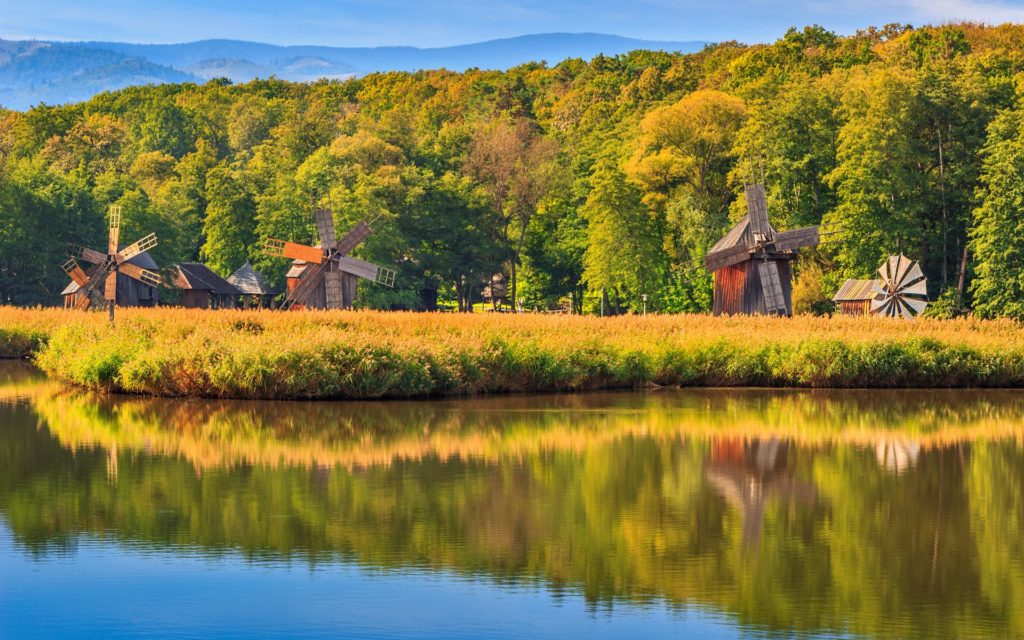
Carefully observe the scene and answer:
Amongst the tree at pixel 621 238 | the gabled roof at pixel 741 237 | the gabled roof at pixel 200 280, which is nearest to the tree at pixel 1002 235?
the gabled roof at pixel 741 237

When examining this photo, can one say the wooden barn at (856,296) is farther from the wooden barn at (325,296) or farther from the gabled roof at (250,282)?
the gabled roof at (250,282)

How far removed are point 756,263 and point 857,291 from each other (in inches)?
506

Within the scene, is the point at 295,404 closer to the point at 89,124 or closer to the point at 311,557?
the point at 311,557

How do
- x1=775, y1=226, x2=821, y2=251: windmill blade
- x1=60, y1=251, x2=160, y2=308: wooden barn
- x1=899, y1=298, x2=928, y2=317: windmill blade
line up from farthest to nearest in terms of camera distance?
x1=60, y1=251, x2=160, y2=308: wooden barn → x1=899, y1=298, x2=928, y2=317: windmill blade → x1=775, y1=226, x2=821, y2=251: windmill blade

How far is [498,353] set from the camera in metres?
31.2

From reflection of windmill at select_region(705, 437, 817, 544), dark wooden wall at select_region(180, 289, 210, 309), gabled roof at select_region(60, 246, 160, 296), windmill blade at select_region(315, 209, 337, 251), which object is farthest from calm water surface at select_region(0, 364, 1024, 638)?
dark wooden wall at select_region(180, 289, 210, 309)

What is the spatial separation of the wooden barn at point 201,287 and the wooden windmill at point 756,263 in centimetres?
3336

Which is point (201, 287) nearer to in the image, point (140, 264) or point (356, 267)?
point (140, 264)

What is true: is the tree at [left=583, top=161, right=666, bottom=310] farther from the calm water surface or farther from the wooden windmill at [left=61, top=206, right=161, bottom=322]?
the calm water surface

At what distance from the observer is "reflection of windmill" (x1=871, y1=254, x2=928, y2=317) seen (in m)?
55.4

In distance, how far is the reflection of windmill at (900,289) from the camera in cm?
5544

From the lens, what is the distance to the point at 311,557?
46.4 feet

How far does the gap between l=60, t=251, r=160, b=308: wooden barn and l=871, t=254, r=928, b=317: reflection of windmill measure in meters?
34.6

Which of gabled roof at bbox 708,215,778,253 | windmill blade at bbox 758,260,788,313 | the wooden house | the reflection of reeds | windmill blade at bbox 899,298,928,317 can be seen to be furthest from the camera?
the wooden house
